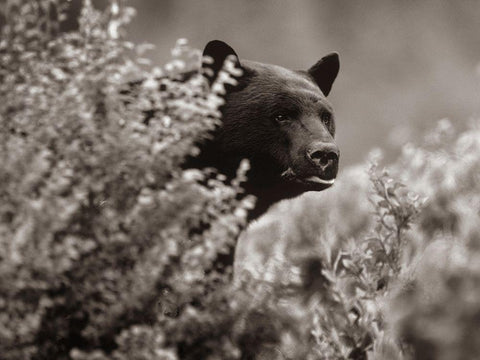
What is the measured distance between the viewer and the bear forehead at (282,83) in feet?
13.6

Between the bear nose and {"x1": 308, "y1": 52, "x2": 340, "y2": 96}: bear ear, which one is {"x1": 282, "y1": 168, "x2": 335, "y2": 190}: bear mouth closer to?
the bear nose

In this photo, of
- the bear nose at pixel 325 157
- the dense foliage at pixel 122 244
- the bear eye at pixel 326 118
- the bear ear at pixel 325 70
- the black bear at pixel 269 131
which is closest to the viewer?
the dense foliage at pixel 122 244

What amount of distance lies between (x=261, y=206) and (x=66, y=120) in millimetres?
2058

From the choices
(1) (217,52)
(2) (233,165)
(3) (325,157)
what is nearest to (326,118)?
(3) (325,157)

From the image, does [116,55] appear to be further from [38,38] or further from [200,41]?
[200,41]

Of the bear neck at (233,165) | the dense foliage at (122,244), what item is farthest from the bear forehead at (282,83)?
the dense foliage at (122,244)

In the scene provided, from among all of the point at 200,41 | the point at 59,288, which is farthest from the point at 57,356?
the point at 200,41

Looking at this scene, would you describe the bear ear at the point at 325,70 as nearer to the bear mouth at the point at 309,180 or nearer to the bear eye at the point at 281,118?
the bear eye at the point at 281,118

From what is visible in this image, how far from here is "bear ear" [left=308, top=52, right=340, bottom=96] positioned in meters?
4.71

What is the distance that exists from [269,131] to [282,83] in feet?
1.13

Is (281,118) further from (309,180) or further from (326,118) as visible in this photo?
(309,180)

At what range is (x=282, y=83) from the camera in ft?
13.8

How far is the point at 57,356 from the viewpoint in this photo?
2.66 m

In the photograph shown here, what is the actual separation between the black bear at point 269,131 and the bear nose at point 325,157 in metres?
0.02
